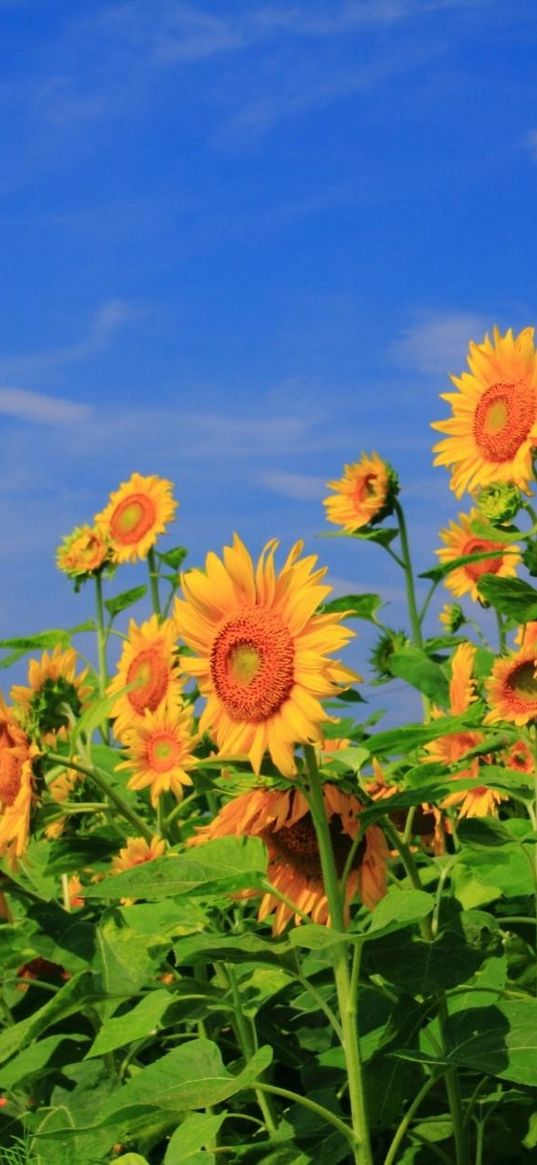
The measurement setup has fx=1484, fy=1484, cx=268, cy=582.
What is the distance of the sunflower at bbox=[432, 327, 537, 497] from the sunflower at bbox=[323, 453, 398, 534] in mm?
1120

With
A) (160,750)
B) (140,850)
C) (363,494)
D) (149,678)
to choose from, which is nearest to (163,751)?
(160,750)

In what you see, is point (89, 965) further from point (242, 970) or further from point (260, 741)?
point (260, 741)

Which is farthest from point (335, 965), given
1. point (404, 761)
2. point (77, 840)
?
point (404, 761)

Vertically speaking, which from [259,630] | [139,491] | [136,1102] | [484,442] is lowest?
[136,1102]

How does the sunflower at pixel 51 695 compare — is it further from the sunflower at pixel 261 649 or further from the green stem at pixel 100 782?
the sunflower at pixel 261 649

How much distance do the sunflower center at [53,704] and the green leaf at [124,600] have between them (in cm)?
189

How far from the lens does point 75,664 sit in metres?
3.99

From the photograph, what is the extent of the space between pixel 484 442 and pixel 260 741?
1.86 metres

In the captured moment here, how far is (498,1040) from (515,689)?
54.8 inches

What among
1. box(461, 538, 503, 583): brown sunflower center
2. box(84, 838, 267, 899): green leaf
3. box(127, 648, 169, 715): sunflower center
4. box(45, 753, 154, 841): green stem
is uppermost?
box(461, 538, 503, 583): brown sunflower center

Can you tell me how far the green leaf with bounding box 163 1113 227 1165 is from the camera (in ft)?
8.40

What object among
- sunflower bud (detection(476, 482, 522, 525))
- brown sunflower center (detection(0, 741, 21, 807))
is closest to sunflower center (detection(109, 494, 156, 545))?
sunflower bud (detection(476, 482, 522, 525))

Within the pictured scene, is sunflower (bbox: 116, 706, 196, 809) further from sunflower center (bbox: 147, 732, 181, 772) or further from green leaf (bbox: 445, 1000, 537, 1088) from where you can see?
green leaf (bbox: 445, 1000, 537, 1088)

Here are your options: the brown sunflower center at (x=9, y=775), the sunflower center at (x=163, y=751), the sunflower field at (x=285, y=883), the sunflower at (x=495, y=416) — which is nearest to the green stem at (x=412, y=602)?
the sunflower field at (x=285, y=883)
